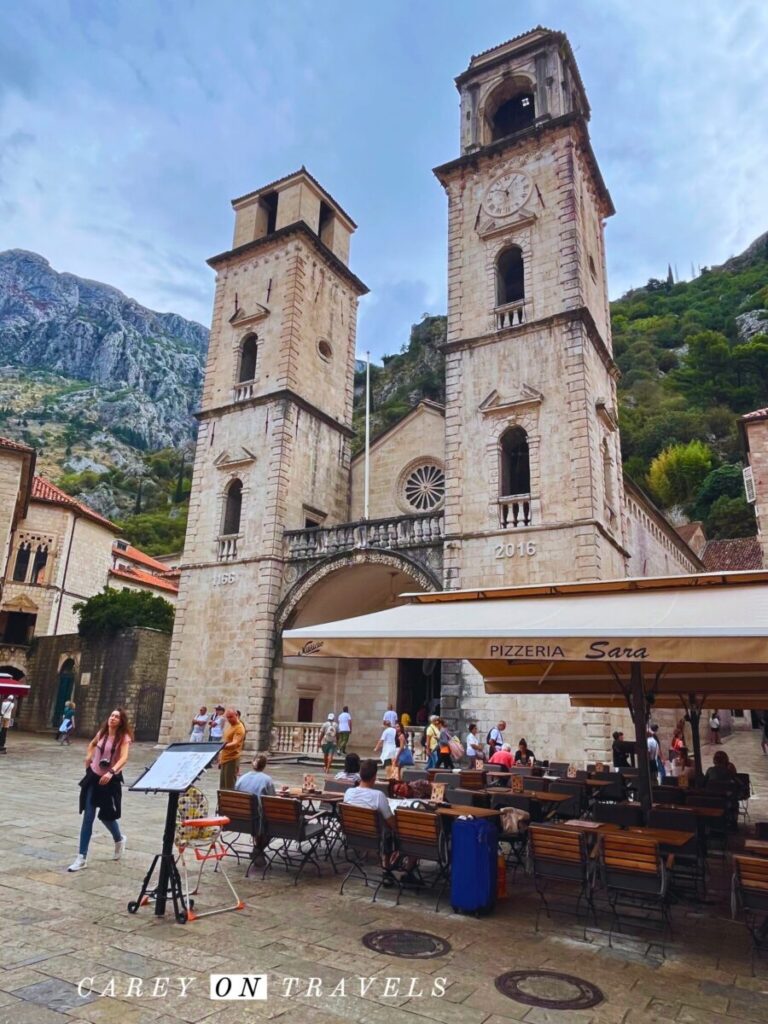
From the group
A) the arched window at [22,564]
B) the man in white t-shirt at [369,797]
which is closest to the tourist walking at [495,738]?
the man in white t-shirt at [369,797]

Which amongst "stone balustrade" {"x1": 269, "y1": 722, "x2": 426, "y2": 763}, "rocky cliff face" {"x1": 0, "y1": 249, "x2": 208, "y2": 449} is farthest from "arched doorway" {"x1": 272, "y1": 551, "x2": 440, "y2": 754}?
"rocky cliff face" {"x1": 0, "y1": 249, "x2": 208, "y2": 449}

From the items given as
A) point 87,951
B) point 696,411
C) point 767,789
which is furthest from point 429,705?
point 696,411

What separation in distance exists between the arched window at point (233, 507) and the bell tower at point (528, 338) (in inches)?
305

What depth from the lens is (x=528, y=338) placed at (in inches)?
701

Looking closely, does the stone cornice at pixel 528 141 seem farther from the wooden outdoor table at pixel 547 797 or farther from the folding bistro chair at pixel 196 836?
the folding bistro chair at pixel 196 836

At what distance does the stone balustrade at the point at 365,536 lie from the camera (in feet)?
59.4

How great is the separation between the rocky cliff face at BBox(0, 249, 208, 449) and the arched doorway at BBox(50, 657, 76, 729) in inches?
3226

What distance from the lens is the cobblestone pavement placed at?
11.8ft

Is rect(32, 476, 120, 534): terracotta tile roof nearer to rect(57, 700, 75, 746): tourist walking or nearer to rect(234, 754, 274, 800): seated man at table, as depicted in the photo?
rect(57, 700, 75, 746): tourist walking

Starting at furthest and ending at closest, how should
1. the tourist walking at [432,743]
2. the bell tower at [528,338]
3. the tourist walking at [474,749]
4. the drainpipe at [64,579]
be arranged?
the drainpipe at [64,579] → the bell tower at [528,338] → the tourist walking at [474,749] → the tourist walking at [432,743]

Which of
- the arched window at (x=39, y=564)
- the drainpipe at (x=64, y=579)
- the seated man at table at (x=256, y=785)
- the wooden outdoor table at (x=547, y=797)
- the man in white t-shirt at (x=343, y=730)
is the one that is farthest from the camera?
the drainpipe at (x=64, y=579)

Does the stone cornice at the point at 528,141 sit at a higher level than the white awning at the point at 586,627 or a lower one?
higher

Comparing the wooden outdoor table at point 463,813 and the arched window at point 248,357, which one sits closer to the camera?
the wooden outdoor table at point 463,813

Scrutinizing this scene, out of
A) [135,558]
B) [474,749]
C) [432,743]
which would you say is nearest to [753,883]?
[432,743]
